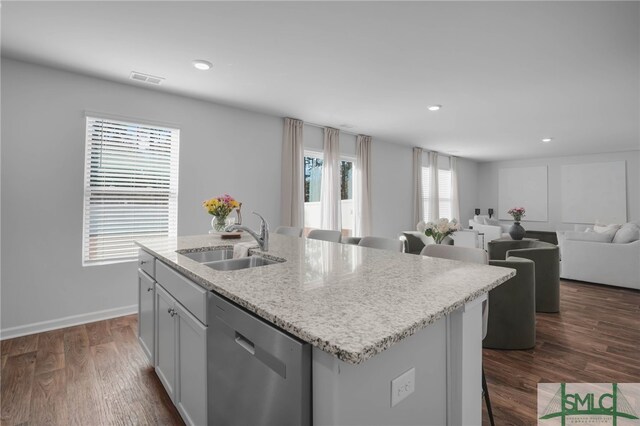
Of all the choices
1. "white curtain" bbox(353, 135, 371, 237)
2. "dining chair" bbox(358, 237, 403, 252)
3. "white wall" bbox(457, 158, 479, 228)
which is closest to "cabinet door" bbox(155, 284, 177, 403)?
"dining chair" bbox(358, 237, 403, 252)

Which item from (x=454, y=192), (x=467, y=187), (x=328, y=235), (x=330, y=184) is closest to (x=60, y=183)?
(x=328, y=235)

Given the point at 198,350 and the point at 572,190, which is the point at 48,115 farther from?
the point at 572,190

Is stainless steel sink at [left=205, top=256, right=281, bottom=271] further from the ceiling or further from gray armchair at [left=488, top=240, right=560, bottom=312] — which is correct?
gray armchair at [left=488, top=240, right=560, bottom=312]

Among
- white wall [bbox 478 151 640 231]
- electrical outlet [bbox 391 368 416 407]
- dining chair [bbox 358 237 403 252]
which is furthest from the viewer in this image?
white wall [bbox 478 151 640 231]

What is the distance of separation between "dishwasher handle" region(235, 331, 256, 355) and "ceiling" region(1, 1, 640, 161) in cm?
205

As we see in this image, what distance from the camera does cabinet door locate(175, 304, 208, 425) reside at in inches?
52.3

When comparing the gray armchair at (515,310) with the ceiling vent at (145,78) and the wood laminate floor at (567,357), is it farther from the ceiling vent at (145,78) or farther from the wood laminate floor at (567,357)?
the ceiling vent at (145,78)

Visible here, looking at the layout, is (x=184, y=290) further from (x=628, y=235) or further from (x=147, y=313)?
(x=628, y=235)

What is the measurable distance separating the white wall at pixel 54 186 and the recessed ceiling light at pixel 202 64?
99 cm

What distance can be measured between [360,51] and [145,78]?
7.36 feet

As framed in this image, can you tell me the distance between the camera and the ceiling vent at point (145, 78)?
3.14 meters

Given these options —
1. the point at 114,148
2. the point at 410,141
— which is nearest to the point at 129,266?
the point at 114,148

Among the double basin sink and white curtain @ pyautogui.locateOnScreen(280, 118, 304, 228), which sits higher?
white curtain @ pyautogui.locateOnScreen(280, 118, 304, 228)

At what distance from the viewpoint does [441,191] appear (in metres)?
8.28
